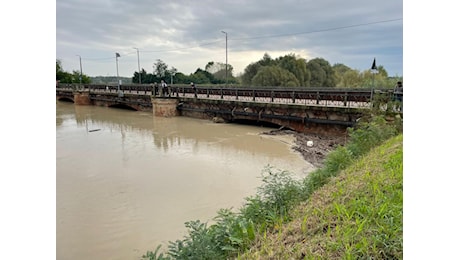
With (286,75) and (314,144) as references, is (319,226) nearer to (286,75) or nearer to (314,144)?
(314,144)

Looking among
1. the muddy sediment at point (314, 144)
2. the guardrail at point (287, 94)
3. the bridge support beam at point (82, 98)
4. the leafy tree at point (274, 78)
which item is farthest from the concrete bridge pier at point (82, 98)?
the muddy sediment at point (314, 144)

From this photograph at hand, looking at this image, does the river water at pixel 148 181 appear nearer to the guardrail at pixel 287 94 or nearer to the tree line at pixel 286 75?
the guardrail at pixel 287 94

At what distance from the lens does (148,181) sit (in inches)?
332

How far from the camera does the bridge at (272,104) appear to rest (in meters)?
13.7

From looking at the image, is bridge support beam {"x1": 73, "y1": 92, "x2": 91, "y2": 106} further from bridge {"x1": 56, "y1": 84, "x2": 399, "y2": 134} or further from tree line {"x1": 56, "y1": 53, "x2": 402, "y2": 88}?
bridge {"x1": 56, "y1": 84, "x2": 399, "y2": 134}

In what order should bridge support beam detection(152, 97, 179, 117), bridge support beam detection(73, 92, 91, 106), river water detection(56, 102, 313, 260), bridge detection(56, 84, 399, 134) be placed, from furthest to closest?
bridge support beam detection(73, 92, 91, 106), bridge support beam detection(152, 97, 179, 117), bridge detection(56, 84, 399, 134), river water detection(56, 102, 313, 260)

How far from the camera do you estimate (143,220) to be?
5.87 metres

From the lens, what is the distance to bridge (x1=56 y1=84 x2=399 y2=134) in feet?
45.0

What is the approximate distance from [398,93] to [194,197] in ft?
28.4

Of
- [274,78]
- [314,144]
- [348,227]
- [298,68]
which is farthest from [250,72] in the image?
[348,227]

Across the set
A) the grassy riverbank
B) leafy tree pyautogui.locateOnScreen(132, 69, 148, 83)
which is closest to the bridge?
the grassy riverbank

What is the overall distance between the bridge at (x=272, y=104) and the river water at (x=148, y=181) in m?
1.59

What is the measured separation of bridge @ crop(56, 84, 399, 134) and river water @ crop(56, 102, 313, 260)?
159 centimetres
